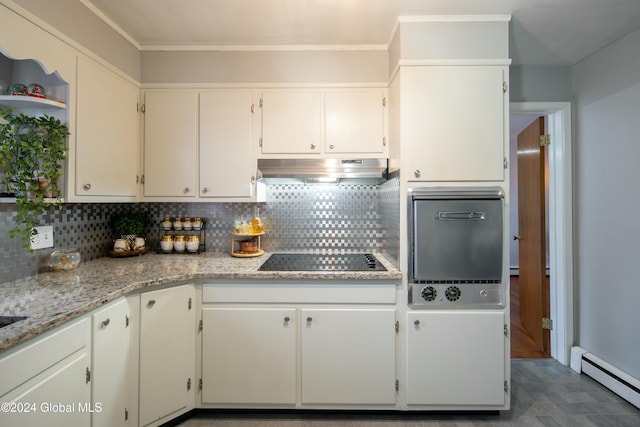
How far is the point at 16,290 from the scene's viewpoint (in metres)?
1.38

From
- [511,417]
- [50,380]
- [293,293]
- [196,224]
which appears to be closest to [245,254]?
[196,224]

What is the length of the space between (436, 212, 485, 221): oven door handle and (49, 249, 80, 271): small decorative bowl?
2165 mm

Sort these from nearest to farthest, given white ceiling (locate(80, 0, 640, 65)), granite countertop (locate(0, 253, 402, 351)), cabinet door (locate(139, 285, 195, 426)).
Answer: granite countertop (locate(0, 253, 402, 351)) < cabinet door (locate(139, 285, 195, 426)) < white ceiling (locate(80, 0, 640, 65))

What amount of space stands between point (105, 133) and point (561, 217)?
3379mm

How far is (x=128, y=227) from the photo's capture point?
86.1 inches

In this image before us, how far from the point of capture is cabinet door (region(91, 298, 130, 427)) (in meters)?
1.30

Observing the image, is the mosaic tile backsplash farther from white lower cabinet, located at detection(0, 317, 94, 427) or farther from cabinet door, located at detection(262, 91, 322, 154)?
white lower cabinet, located at detection(0, 317, 94, 427)

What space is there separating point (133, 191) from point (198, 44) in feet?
3.72

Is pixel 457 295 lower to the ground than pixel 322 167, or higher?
lower

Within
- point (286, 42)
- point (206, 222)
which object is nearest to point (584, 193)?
point (286, 42)

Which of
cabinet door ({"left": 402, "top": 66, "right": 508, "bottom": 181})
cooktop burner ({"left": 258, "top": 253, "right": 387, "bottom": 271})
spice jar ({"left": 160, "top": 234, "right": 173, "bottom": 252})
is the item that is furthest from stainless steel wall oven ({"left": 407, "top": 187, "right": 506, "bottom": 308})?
spice jar ({"left": 160, "top": 234, "right": 173, "bottom": 252})

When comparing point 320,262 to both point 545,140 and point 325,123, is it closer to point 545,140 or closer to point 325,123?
point 325,123

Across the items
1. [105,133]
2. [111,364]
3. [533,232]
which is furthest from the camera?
[533,232]

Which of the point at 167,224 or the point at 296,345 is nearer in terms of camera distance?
the point at 296,345
